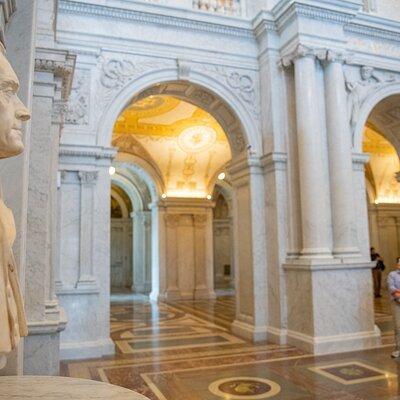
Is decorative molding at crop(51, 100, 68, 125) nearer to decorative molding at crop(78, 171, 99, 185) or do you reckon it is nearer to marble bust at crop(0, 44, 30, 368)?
decorative molding at crop(78, 171, 99, 185)

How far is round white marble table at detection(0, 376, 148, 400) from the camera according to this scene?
2.11 m

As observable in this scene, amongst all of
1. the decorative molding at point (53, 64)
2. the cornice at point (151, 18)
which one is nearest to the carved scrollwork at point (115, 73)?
the cornice at point (151, 18)

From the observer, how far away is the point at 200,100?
381 inches

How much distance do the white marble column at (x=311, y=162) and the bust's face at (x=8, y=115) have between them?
6394 millimetres

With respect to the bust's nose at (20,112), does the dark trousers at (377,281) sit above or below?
below

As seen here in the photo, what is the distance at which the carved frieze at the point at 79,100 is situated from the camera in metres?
7.96

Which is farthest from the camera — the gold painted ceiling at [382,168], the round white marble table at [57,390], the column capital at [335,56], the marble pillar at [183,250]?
the gold painted ceiling at [382,168]

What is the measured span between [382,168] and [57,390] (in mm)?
17542

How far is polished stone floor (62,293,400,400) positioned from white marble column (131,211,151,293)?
8.76m

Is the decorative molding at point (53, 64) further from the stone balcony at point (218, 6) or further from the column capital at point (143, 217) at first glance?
the column capital at point (143, 217)

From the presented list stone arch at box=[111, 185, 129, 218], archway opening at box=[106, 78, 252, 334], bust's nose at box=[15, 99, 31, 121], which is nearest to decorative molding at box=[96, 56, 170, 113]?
archway opening at box=[106, 78, 252, 334]

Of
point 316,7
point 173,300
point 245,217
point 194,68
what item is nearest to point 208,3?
point 194,68

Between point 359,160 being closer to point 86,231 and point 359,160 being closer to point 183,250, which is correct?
point 86,231

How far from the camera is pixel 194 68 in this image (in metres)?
8.88
